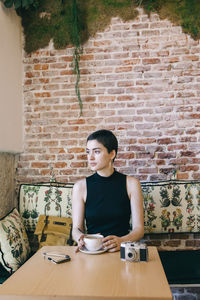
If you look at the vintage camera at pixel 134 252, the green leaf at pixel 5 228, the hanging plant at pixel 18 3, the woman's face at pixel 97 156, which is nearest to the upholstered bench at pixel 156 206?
the green leaf at pixel 5 228

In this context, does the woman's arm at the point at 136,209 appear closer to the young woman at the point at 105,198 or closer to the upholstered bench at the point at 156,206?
the young woman at the point at 105,198

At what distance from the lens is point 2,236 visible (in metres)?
2.10

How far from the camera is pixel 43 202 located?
271 centimetres

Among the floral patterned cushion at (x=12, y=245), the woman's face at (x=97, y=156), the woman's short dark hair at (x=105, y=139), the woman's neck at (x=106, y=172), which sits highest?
the woman's short dark hair at (x=105, y=139)

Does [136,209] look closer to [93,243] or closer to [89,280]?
[93,243]

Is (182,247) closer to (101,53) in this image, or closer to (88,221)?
(88,221)

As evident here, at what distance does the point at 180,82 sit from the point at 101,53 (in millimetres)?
838

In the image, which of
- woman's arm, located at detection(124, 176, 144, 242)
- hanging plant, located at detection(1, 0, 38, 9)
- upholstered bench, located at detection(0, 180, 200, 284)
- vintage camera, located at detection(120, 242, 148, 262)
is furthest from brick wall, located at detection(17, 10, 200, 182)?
vintage camera, located at detection(120, 242, 148, 262)

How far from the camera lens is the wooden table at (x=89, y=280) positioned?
1.06 m

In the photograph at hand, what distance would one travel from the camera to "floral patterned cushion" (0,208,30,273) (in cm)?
208

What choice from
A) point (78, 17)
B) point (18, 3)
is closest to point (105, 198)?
point (78, 17)

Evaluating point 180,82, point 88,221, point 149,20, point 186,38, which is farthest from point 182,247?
point 149,20

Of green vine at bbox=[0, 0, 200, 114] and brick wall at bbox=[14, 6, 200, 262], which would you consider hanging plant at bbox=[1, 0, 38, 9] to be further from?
brick wall at bbox=[14, 6, 200, 262]

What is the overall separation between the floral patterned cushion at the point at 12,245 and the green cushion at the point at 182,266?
3.52 feet
